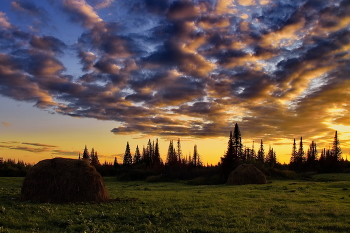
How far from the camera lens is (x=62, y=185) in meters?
22.3

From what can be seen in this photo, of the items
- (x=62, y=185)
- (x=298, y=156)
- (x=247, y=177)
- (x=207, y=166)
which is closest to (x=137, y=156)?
(x=207, y=166)

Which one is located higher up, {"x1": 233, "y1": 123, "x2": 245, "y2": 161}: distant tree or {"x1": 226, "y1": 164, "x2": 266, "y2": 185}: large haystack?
{"x1": 233, "y1": 123, "x2": 245, "y2": 161}: distant tree

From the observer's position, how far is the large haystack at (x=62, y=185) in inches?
864

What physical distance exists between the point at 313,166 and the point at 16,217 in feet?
379

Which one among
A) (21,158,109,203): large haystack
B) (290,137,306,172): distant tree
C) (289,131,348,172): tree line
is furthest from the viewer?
(290,137,306,172): distant tree

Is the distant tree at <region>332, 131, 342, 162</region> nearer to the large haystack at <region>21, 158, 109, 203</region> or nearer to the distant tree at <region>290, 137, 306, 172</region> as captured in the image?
the distant tree at <region>290, 137, 306, 172</region>

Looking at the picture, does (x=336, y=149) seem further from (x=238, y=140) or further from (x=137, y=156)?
Answer: (x=137, y=156)

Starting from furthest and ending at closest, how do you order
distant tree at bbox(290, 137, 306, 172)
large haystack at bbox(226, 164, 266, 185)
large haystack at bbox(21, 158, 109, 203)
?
distant tree at bbox(290, 137, 306, 172) < large haystack at bbox(226, 164, 266, 185) < large haystack at bbox(21, 158, 109, 203)

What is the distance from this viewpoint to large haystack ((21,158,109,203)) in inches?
864

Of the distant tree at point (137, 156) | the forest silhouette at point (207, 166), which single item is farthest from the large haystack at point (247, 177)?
the distant tree at point (137, 156)

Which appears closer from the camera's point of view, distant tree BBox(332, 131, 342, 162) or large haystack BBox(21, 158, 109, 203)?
large haystack BBox(21, 158, 109, 203)

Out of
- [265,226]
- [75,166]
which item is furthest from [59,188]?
[265,226]

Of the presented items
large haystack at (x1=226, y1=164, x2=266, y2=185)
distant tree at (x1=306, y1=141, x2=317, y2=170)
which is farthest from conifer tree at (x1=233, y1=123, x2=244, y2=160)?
large haystack at (x1=226, y1=164, x2=266, y2=185)

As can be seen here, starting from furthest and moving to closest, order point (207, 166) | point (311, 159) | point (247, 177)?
point (311, 159)
point (207, 166)
point (247, 177)
